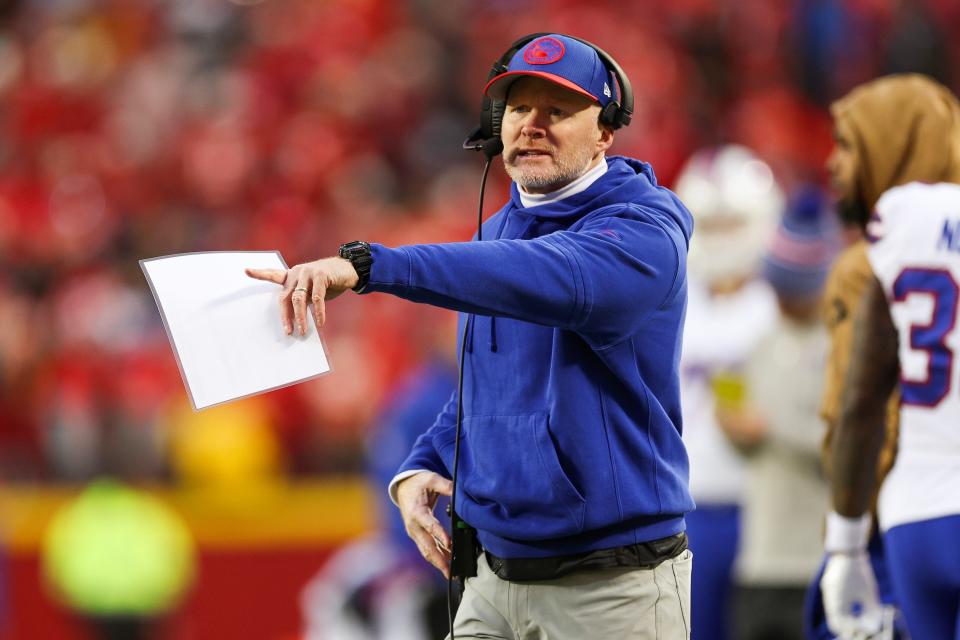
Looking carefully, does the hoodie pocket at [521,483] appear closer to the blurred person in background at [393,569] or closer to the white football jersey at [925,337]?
the white football jersey at [925,337]

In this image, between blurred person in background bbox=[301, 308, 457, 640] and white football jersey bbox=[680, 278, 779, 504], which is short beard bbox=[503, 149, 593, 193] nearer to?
white football jersey bbox=[680, 278, 779, 504]

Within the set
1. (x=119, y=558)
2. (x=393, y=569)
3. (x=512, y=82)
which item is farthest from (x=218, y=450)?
(x=512, y=82)

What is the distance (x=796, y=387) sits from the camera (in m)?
5.58

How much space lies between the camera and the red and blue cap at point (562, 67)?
2.99 metres

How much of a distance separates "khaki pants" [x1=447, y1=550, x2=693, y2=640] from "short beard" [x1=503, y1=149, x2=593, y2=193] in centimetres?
73

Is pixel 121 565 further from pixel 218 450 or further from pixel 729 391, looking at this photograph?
pixel 729 391

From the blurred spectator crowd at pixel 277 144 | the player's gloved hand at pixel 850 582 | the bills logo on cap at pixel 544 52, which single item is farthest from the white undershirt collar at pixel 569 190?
the blurred spectator crowd at pixel 277 144

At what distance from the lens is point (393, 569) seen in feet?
22.4

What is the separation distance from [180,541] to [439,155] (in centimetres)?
458

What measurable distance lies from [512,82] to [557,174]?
21 centimetres

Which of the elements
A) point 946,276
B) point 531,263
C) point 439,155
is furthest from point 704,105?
point 531,263

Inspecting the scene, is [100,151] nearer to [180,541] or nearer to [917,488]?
[180,541]

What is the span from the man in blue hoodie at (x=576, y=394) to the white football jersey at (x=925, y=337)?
26.1 inches

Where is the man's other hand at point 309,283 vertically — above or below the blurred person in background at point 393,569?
above
